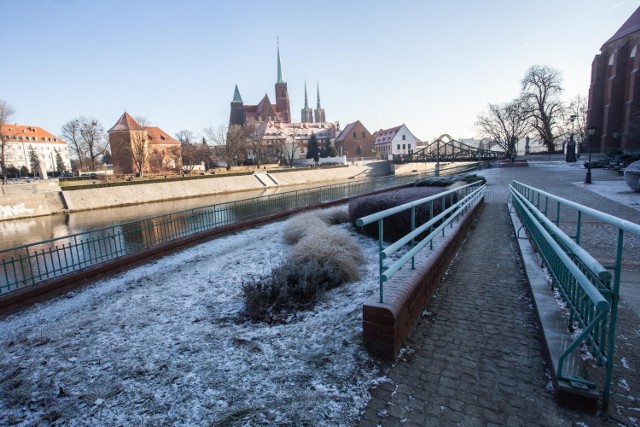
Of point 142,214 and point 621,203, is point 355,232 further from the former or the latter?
point 142,214

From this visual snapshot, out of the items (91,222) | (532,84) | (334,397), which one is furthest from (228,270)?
(532,84)

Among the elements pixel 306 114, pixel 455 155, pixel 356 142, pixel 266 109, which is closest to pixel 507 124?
pixel 455 155

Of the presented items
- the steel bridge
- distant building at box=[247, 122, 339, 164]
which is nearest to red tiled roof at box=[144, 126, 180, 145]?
distant building at box=[247, 122, 339, 164]

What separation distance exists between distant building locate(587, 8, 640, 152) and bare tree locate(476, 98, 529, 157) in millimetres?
10315

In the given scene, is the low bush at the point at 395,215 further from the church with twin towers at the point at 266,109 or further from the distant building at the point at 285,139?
the church with twin towers at the point at 266,109

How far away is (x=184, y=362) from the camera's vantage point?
11.8 ft

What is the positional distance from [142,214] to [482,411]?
28.7m

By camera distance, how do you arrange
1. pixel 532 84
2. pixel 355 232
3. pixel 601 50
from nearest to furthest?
pixel 355 232 → pixel 601 50 → pixel 532 84

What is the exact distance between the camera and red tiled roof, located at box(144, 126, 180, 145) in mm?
76375

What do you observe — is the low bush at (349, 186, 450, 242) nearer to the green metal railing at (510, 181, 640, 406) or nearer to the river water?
the green metal railing at (510, 181, 640, 406)

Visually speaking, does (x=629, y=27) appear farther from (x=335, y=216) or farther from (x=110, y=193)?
(x=110, y=193)

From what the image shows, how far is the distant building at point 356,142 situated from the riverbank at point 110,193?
4897cm

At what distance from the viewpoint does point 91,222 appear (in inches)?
948

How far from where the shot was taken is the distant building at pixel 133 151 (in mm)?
55569
